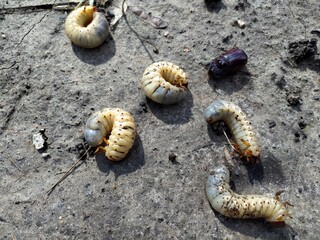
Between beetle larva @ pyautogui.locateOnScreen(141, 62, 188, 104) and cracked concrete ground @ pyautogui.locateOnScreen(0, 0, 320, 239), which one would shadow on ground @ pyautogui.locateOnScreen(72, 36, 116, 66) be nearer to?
cracked concrete ground @ pyautogui.locateOnScreen(0, 0, 320, 239)

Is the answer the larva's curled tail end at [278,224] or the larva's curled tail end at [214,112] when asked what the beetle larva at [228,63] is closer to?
the larva's curled tail end at [214,112]

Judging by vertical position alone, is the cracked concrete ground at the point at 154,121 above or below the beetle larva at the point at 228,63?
below

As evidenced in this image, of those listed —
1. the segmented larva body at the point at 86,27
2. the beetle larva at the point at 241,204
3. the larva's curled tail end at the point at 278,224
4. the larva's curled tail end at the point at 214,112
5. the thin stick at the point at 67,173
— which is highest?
the segmented larva body at the point at 86,27

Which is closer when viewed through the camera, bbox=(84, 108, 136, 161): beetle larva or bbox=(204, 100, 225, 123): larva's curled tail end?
bbox=(84, 108, 136, 161): beetle larva

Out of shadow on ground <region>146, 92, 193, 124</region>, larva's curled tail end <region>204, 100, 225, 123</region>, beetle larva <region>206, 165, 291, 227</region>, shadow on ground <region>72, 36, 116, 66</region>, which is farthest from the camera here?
shadow on ground <region>72, 36, 116, 66</region>

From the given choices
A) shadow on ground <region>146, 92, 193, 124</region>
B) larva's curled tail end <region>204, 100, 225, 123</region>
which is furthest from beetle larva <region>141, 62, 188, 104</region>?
larva's curled tail end <region>204, 100, 225, 123</region>

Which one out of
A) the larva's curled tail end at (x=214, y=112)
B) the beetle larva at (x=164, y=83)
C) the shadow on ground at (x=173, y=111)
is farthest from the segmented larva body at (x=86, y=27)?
the larva's curled tail end at (x=214, y=112)
